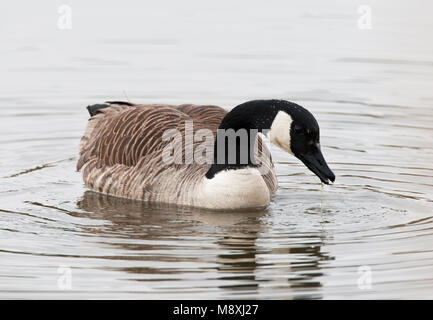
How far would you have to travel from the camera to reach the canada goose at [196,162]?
1311cm

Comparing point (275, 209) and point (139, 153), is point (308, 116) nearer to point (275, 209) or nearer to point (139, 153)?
point (275, 209)

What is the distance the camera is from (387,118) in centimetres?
1877

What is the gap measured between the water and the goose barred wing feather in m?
0.30

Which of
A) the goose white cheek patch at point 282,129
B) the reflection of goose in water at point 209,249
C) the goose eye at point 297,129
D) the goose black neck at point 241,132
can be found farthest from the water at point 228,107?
the goose eye at point 297,129

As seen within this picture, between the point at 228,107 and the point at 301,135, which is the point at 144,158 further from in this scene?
the point at 228,107

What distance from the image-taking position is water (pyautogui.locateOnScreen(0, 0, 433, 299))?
11.1 meters

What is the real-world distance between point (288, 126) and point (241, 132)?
2.69ft

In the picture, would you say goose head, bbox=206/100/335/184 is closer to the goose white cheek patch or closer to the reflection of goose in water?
the goose white cheek patch

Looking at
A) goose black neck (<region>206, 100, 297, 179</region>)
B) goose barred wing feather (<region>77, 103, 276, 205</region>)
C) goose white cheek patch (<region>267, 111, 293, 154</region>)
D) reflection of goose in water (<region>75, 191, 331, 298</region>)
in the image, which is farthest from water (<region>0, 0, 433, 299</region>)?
Answer: goose white cheek patch (<region>267, 111, 293, 154</region>)

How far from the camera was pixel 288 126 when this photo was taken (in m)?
13.1

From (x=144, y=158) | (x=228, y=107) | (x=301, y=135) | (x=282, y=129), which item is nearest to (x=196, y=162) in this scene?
(x=144, y=158)

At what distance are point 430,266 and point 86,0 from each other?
671 inches

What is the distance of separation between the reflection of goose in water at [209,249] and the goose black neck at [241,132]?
66 centimetres

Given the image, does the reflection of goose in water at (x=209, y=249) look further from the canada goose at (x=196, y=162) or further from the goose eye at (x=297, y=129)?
the goose eye at (x=297, y=129)
